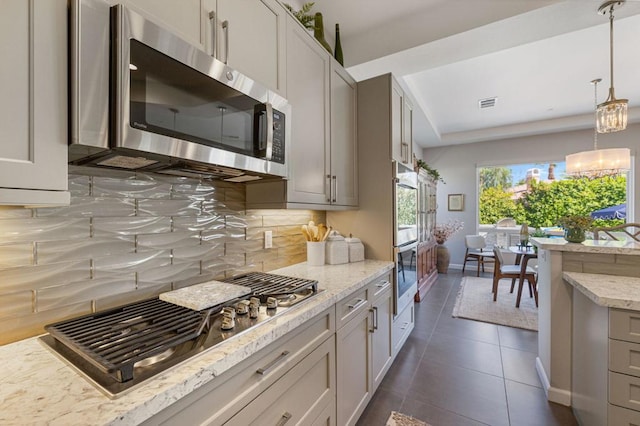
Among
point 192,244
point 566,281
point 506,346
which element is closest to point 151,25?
point 192,244

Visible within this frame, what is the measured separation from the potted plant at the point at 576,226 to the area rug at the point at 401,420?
1.61 meters

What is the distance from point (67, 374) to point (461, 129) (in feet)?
21.4

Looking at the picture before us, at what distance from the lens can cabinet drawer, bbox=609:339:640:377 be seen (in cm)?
129

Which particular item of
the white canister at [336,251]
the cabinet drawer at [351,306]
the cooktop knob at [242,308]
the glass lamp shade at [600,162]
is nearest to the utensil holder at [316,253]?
the white canister at [336,251]

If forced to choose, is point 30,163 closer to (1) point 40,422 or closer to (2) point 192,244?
(1) point 40,422

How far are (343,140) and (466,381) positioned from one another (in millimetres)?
2072

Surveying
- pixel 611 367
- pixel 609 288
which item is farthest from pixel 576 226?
pixel 611 367

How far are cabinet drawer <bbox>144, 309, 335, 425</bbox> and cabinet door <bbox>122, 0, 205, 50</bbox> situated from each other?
3.85ft

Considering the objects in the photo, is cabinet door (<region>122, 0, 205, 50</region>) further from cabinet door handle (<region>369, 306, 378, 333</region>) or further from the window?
the window

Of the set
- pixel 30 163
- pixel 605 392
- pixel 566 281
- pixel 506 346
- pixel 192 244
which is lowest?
pixel 506 346

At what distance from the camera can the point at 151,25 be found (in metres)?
0.89

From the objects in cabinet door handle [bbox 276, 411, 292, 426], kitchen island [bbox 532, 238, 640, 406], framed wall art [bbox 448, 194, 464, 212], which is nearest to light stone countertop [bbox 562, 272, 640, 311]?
kitchen island [bbox 532, 238, 640, 406]

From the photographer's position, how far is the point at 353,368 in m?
1.60

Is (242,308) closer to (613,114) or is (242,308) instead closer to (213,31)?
(213,31)
